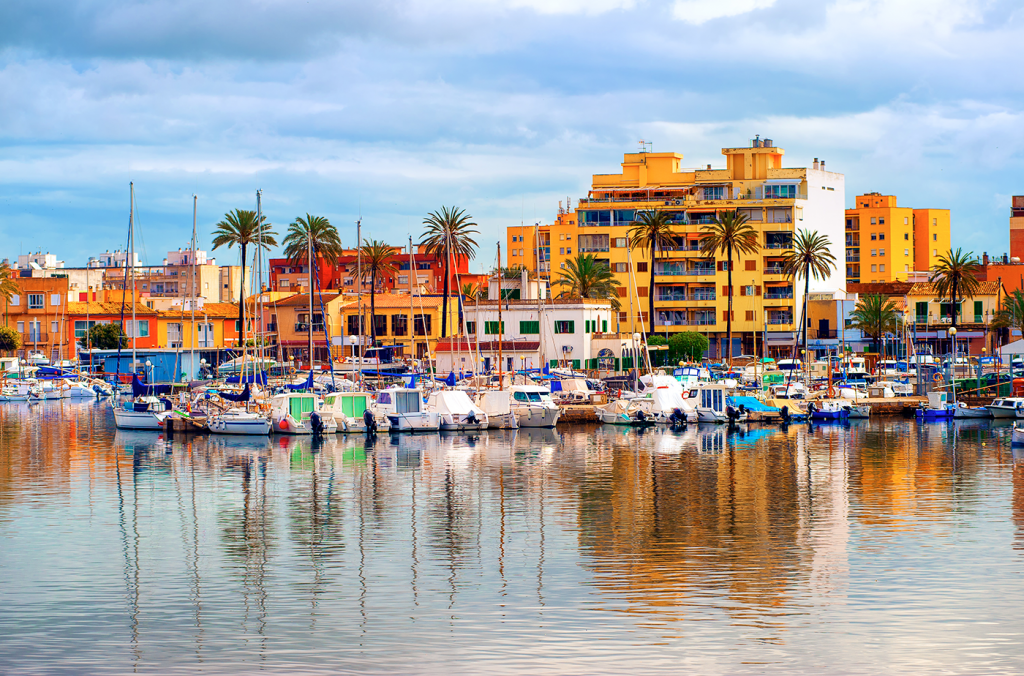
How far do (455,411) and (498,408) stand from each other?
12.6 ft

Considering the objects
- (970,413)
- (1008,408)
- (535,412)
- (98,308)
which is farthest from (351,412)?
(98,308)

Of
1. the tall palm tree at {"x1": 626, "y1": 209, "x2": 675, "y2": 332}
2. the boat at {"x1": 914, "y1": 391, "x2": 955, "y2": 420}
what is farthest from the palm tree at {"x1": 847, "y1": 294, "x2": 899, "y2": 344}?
the boat at {"x1": 914, "y1": 391, "x2": 955, "y2": 420}

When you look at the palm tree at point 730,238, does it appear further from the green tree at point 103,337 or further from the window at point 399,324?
the green tree at point 103,337

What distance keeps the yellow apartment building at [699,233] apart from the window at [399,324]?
1696 cm

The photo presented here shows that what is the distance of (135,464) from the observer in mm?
60812

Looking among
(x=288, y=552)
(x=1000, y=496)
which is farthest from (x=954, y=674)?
(x=1000, y=496)

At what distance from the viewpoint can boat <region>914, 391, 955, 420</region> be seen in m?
87.1

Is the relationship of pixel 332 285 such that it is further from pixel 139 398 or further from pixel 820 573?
pixel 820 573

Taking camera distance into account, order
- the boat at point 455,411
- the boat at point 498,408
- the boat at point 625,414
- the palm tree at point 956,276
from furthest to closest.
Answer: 1. the palm tree at point 956,276
2. the boat at point 625,414
3. the boat at point 498,408
4. the boat at point 455,411

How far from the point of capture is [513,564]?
33719 millimetres

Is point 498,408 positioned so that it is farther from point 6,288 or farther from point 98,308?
point 98,308

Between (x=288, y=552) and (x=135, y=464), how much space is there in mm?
27527

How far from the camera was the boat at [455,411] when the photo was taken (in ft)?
245

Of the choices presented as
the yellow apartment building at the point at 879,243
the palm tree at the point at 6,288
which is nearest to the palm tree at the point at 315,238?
the palm tree at the point at 6,288
